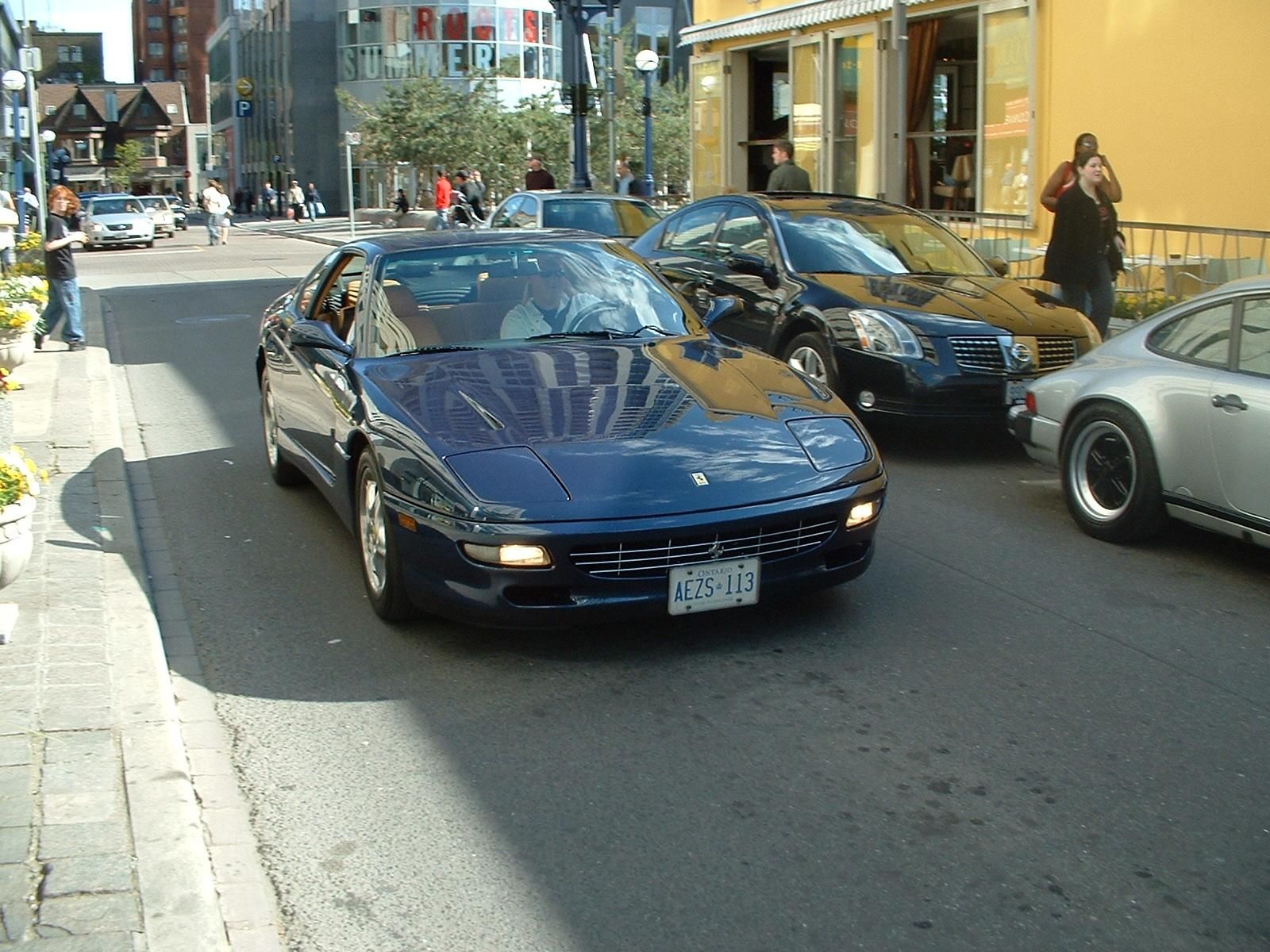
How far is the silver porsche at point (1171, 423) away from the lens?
6.53 meters

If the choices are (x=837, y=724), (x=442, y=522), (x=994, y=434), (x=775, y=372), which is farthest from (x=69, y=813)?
(x=994, y=434)

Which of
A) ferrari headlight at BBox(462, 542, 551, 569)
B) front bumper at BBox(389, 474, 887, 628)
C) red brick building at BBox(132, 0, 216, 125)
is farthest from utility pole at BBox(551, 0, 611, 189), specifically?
red brick building at BBox(132, 0, 216, 125)

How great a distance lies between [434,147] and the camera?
54281 mm

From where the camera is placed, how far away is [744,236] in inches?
439

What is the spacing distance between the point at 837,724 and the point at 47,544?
4072 mm

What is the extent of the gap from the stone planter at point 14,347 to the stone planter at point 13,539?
815cm

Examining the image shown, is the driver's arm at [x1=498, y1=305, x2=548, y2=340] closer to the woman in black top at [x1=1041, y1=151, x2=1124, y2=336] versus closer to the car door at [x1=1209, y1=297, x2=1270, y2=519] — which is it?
the car door at [x1=1209, y1=297, x2=1270, y2=519]

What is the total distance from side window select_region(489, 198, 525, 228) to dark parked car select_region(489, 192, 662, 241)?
53cm

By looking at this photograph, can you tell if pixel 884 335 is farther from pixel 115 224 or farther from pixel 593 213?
pixel 115 224

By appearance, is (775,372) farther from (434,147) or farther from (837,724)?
(434,147)

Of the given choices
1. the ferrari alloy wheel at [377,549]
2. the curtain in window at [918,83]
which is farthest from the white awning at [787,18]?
the ferrari alloy wheel at [377,549]

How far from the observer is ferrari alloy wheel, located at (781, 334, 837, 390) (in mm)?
9727

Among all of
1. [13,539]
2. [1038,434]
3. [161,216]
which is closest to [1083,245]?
[1038,434]

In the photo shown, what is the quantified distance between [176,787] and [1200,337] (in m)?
5.02
